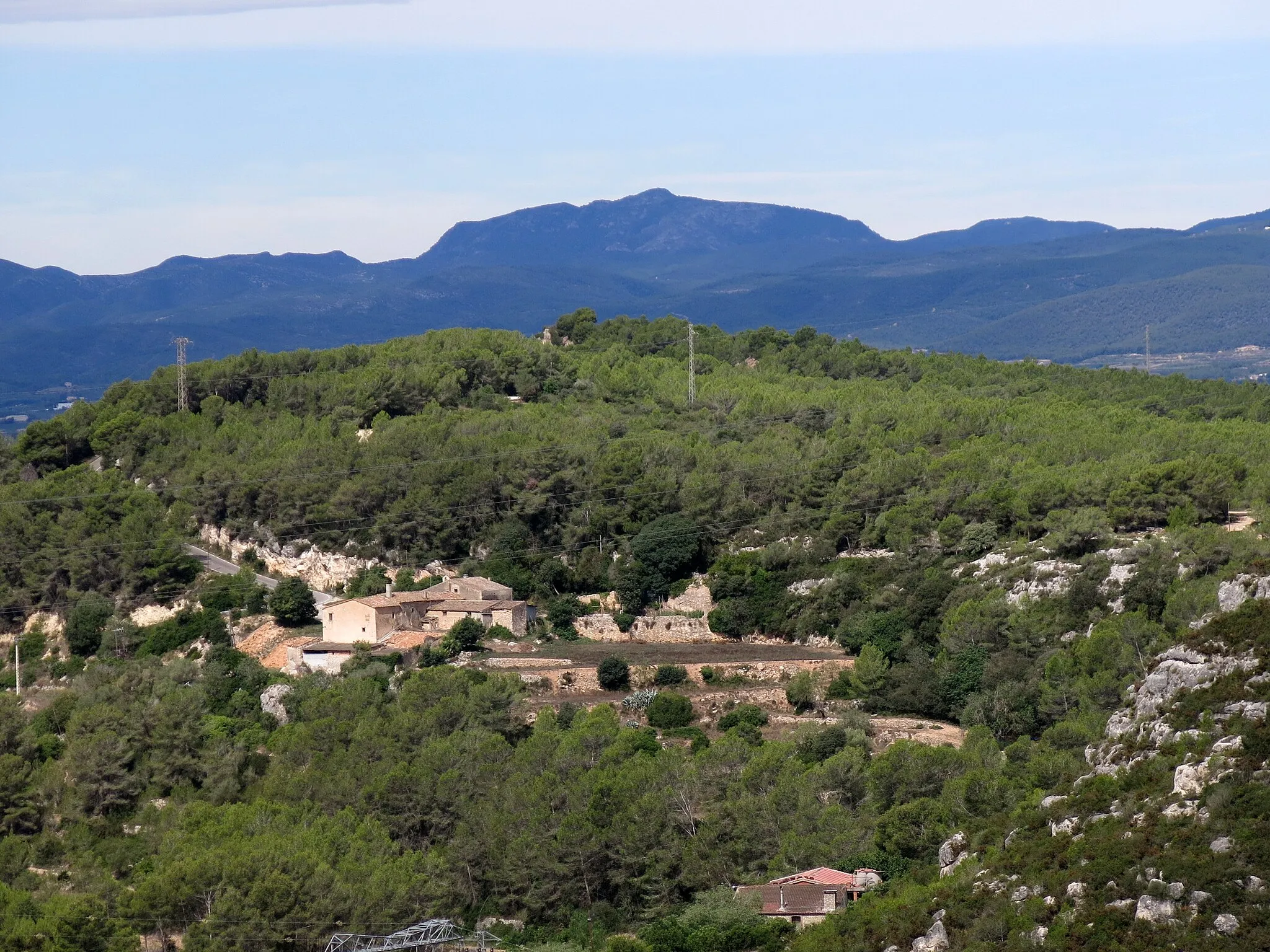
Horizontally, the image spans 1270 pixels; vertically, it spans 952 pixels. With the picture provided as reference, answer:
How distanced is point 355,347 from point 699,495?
2050cm

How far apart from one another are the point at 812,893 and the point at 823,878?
469mm

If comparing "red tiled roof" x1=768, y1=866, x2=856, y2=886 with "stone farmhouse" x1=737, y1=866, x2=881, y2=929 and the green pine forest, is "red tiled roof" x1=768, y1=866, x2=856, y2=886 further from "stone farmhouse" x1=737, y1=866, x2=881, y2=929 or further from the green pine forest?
the green pine forest

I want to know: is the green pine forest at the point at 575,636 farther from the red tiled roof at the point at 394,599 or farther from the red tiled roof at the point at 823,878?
the red tiled roof at the point at 394,599

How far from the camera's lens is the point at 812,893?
3061 cm

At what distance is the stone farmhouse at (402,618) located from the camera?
46594mm

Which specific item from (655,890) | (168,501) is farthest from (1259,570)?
(168,501)

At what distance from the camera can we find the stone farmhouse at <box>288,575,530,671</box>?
46.6m

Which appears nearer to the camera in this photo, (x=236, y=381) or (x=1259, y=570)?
(x=1259, y=570)

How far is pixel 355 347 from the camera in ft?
229

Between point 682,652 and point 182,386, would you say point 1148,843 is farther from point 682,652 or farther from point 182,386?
point 182,386

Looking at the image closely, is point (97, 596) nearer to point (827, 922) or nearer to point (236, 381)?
point (236, 381)

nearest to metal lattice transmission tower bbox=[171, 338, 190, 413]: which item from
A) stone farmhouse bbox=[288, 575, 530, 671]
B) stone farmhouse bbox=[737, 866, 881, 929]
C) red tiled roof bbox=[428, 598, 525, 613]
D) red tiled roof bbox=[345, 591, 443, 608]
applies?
stone farmhouse bbox=[288, 575, 530, 671]

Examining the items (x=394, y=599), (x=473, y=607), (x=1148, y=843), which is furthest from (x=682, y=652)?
(x=1148, y=843)

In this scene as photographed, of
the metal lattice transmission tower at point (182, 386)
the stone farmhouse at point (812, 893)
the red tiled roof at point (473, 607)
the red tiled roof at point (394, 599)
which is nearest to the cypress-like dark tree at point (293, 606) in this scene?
the red tiled roof at point (394, 599)
